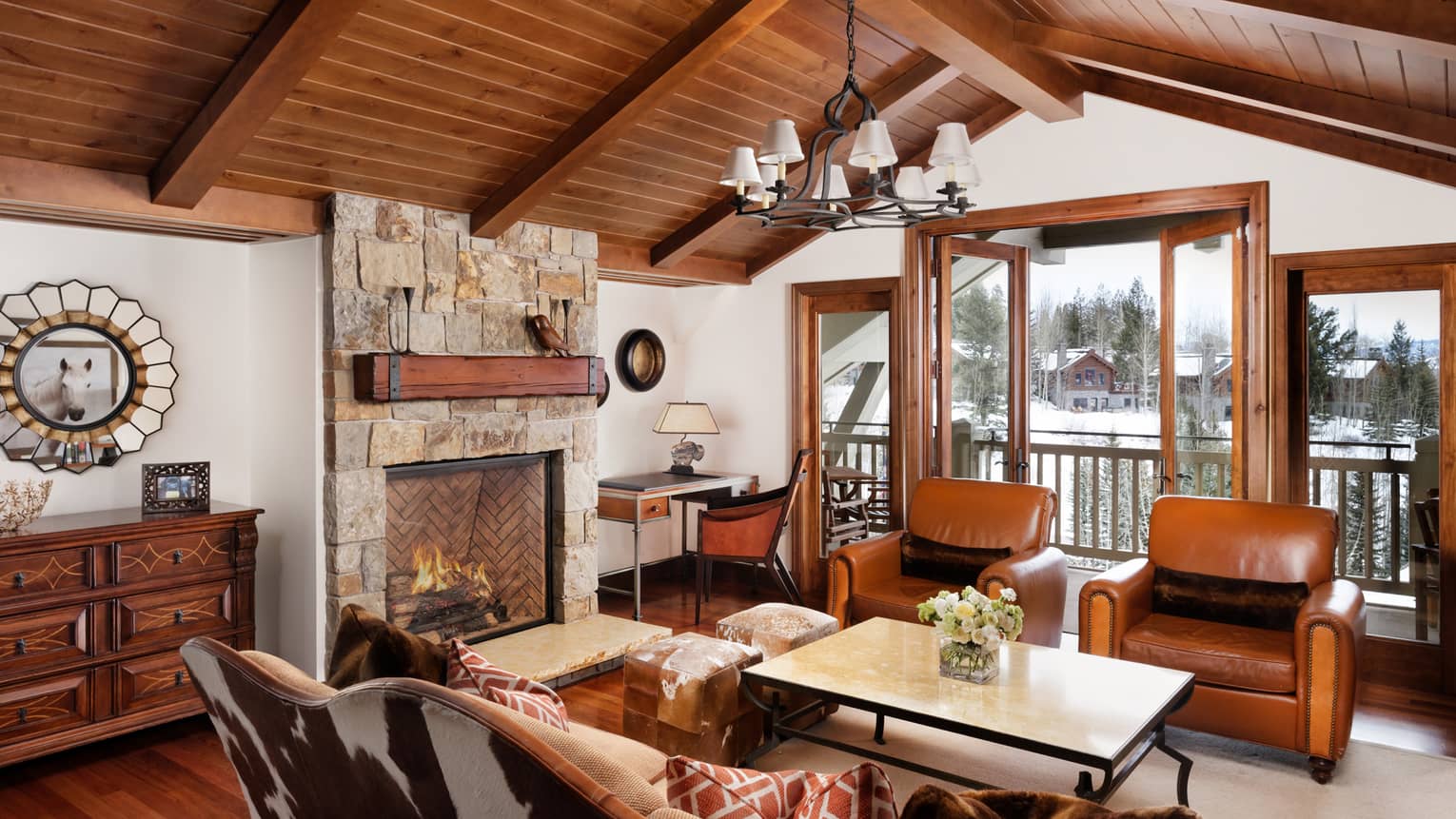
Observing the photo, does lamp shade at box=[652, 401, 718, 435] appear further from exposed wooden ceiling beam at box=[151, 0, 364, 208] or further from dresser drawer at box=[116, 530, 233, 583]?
exposed wooden ceiling beam at box=[151, 0, 364, 208]

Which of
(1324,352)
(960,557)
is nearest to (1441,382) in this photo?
(1324,352)

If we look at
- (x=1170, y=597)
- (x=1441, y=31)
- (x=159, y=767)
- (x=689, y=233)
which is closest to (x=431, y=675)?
(x=159, y=767)

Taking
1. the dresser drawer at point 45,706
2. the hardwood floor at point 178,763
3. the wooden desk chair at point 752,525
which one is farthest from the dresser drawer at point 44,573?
the wooden desk chair at point 752,525

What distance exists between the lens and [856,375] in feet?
20.0

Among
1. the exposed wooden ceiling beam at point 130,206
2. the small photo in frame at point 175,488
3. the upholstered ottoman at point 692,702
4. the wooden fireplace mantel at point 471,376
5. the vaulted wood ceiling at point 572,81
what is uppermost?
the vaulted wood ceiling at point 572,81

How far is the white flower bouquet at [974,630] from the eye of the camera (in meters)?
3.10

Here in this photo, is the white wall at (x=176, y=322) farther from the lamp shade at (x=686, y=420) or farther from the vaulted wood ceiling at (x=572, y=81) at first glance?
the lamp shade at (x=686, y=420)

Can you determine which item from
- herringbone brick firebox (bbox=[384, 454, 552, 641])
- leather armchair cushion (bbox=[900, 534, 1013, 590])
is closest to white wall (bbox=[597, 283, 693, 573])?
herringbone brick firebox (bbox=[384, 454, 552, 641])

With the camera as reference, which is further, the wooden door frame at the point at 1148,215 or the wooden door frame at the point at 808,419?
the wooden door frame at the point at 808,419

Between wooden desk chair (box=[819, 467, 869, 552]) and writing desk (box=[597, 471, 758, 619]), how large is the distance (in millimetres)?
508

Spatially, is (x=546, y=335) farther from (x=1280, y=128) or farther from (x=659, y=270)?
(x=1280, y=128)

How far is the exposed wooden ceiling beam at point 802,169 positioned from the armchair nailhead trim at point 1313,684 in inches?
106

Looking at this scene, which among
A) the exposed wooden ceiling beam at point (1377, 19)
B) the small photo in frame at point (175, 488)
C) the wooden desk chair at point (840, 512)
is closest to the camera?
the exposed wooden ceiling beam at point (1377, 19)

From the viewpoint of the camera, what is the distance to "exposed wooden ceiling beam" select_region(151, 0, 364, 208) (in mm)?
2736
